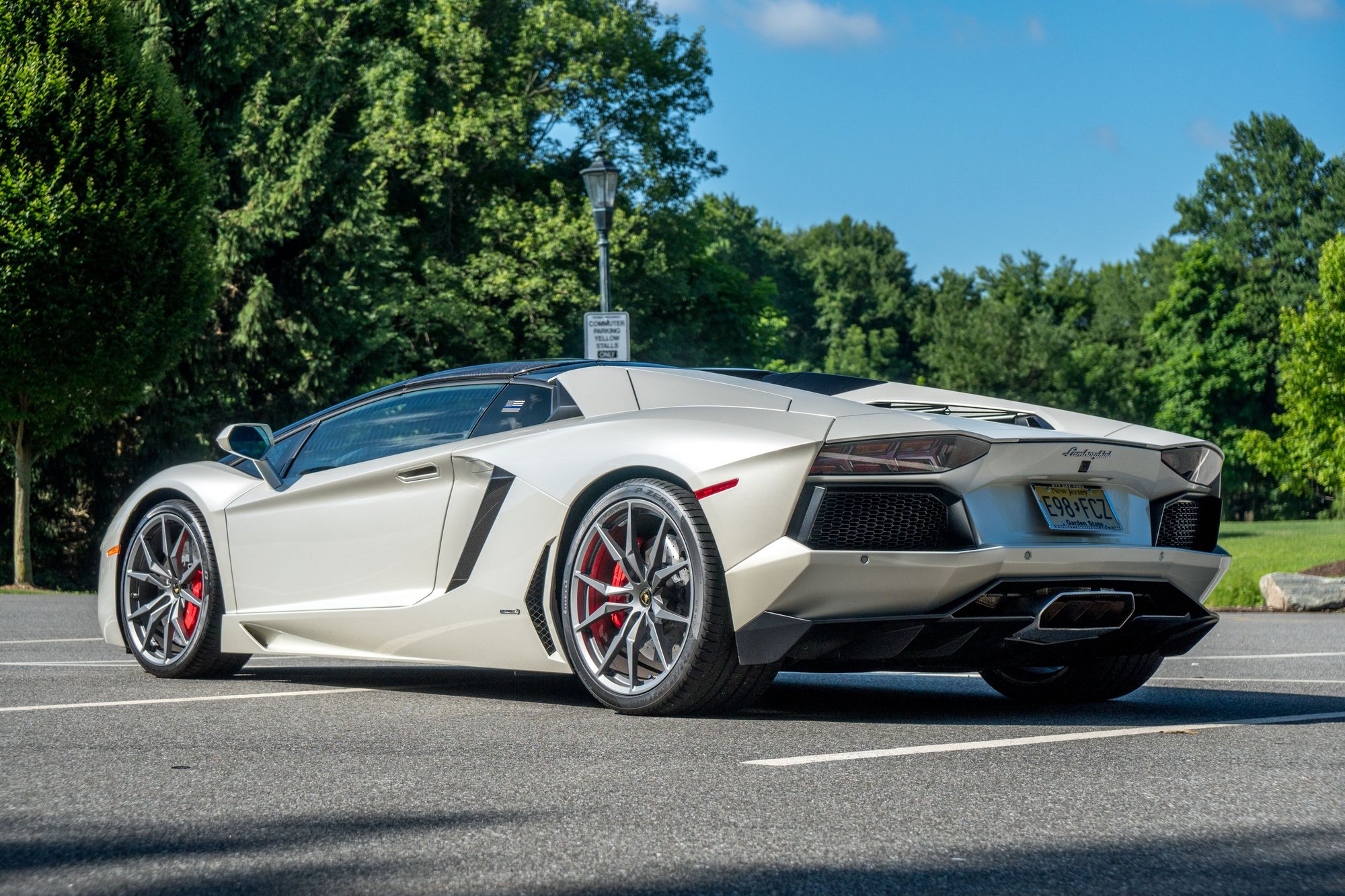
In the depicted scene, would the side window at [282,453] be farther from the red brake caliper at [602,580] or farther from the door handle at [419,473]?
the red brake caliper at [602,580]

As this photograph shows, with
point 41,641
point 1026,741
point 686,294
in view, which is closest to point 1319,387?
point 686,294

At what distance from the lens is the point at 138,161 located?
18781 mm

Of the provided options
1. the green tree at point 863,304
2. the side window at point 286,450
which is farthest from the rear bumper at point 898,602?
the green tree at point 863,304

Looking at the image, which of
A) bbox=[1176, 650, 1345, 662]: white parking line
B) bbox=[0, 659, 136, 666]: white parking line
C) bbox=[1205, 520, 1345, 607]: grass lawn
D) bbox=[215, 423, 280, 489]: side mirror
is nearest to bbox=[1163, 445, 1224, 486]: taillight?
bbox=[1176, 650, 1345, 662]: white parking line

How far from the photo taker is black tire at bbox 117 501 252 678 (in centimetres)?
641

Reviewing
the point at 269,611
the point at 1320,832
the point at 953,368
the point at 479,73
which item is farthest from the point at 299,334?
the point at 953,368

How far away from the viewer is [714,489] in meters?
4.77

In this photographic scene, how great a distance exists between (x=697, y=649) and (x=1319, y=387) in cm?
3330

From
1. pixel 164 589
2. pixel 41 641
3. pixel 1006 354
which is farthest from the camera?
pixel 1006 354

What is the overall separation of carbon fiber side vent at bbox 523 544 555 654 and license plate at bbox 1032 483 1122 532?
1.69 meters

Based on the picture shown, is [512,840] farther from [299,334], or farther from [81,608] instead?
[299,334]

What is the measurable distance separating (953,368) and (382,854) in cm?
6320

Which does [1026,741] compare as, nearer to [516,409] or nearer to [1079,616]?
[1079,616]

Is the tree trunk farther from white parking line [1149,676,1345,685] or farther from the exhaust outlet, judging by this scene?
the exhaust outlet
